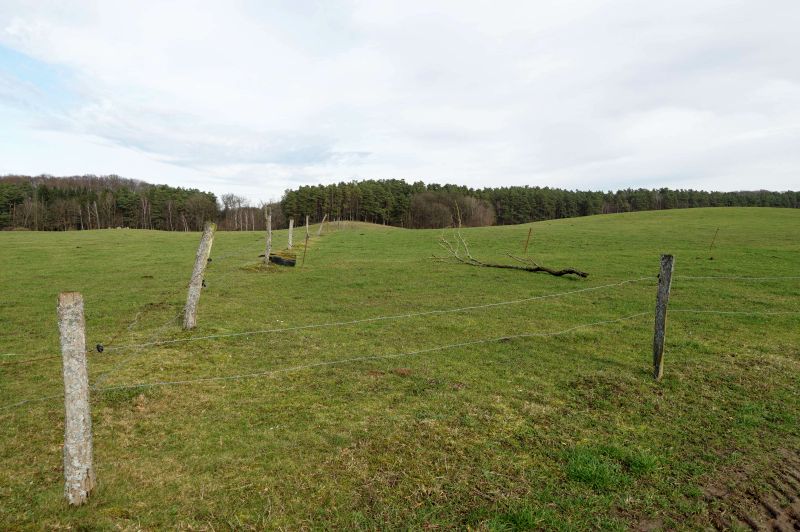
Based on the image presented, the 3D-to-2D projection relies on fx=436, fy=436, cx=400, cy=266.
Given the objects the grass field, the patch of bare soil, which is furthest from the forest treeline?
the patch of bare soil

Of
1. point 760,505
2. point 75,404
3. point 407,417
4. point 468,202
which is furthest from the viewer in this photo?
point 468,202

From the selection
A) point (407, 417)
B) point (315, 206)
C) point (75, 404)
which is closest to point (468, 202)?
point (315, 206)

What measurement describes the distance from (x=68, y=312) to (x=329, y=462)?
10.3ft

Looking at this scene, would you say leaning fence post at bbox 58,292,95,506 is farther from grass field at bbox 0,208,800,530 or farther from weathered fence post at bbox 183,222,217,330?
weathered fence post at bbox 183,222,217,330

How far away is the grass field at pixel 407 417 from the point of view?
14.4ft

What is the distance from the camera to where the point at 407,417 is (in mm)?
6254

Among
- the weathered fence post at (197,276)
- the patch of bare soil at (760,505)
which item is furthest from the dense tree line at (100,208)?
the patch of bare soil at (760,505)

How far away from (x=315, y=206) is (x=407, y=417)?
10482 centimetres

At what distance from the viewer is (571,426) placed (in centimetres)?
608

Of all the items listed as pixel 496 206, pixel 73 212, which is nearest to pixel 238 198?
pixel 73 212

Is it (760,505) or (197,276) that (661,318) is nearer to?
(760,505)

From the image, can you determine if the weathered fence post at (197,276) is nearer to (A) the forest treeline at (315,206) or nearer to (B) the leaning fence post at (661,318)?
(B) the leaning fence post at (661,318)

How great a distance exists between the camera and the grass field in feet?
14.4

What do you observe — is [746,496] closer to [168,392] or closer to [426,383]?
[426,383]
